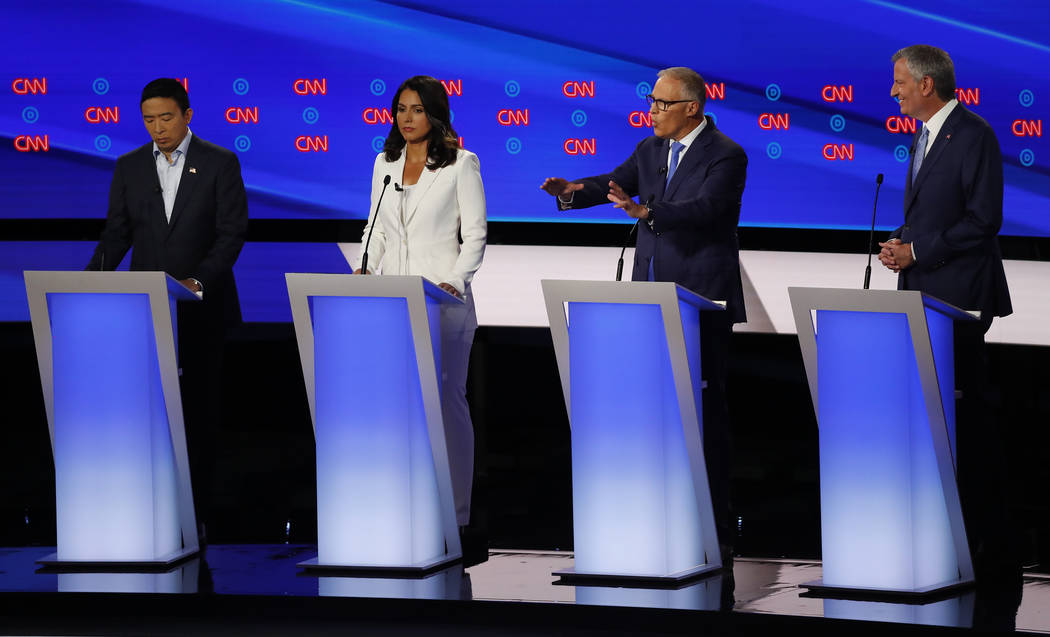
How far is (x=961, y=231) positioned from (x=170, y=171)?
7.64ft

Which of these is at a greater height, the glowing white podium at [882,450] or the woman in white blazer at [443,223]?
the woman in white blazer at [443,223]

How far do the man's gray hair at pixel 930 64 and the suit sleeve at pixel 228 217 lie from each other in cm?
198

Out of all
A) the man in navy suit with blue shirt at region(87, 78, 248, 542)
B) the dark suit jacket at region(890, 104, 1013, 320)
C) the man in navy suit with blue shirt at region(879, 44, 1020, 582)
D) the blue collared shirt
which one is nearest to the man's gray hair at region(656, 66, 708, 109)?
the man in navy suit with blue shirt at region(879, 44, 1020, 582)

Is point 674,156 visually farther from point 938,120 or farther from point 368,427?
point 368,427

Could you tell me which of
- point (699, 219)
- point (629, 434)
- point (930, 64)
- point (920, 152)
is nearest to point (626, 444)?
point (629, 434)

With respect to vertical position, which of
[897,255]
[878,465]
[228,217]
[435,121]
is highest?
[435,121]

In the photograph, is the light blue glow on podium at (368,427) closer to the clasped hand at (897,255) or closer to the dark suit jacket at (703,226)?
the dark suit jacket at (703,226)

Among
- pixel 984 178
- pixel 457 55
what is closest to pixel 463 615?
pixel 984 178

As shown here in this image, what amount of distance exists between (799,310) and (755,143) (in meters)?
2.04

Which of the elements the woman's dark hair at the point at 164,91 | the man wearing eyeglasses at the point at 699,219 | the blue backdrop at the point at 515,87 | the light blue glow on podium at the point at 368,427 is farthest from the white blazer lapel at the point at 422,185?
the blue backdrop at the point at 515,87

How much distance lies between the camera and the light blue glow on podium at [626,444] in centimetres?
347

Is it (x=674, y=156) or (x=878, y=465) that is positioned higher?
(x=674, y=156)

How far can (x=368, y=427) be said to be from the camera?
3.59m

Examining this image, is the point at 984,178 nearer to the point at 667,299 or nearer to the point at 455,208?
the point at 667,299
